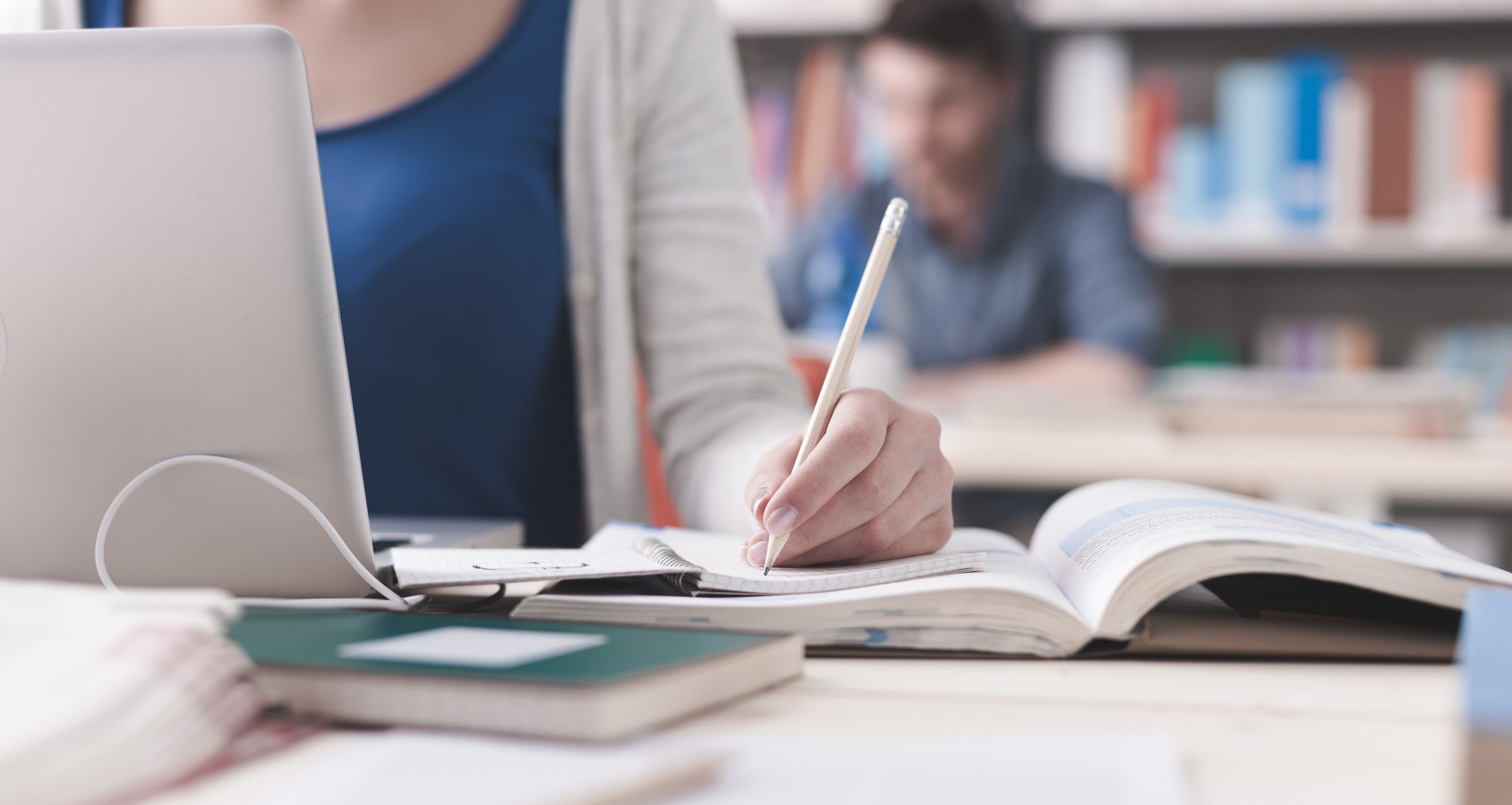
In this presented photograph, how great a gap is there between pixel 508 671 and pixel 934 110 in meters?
2.30

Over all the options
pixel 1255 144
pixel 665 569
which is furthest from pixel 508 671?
pixel 1255 144

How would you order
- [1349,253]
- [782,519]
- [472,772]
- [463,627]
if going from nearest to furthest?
[472,772], [463,627], [782,519], [1349,253]

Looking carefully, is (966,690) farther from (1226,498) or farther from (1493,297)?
(1493,297)

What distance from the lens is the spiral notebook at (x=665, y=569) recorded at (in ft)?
1.72

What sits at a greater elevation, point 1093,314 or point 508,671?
point 508,671

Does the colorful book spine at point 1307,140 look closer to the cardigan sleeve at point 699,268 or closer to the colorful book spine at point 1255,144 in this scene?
the colorful book spine at point 1255,144

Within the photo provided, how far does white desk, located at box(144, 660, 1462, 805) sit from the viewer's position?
1.18 feet

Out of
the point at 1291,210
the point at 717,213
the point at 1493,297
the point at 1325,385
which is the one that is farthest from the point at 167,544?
the point at 1493,297

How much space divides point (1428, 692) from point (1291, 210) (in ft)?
7.55

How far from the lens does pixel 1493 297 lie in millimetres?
2768

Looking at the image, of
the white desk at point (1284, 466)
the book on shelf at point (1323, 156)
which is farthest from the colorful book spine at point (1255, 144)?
the white desk at point (1284, 466)

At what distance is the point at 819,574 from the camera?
1.82ft

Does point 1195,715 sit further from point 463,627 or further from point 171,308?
point 171,308

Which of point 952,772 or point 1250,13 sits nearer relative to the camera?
point 952,772
